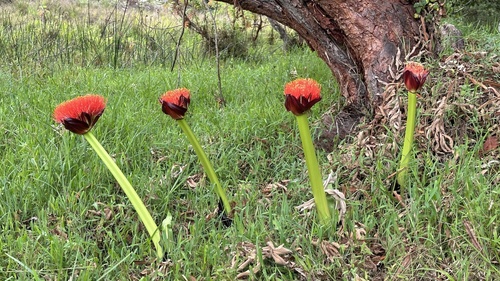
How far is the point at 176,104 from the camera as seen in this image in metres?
1.67

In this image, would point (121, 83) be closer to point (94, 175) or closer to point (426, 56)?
point (94, 175)

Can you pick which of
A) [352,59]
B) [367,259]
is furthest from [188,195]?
[352,59]

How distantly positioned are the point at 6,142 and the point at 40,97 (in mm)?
756

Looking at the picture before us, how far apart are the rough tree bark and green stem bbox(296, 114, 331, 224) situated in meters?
0.89

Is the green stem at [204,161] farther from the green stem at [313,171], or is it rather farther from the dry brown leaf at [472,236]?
the dry brown leaf at [472,236]

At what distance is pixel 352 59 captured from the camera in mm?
2752

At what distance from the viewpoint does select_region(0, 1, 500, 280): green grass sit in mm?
1589

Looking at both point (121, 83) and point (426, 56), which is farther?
point (121, 83)

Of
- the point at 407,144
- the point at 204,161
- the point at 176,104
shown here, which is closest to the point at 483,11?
the point at 407,144

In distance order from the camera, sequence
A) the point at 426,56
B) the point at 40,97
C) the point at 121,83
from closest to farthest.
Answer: the point at 426,56 < the point at 40,97 < the point at 121,83

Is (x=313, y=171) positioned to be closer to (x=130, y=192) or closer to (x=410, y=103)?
(x=410, y=103)

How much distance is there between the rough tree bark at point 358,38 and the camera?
8.32 ft

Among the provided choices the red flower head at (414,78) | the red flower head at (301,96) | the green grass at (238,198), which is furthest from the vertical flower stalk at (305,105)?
the red flower head at (414,78)

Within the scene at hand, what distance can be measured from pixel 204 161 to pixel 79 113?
0.52m
